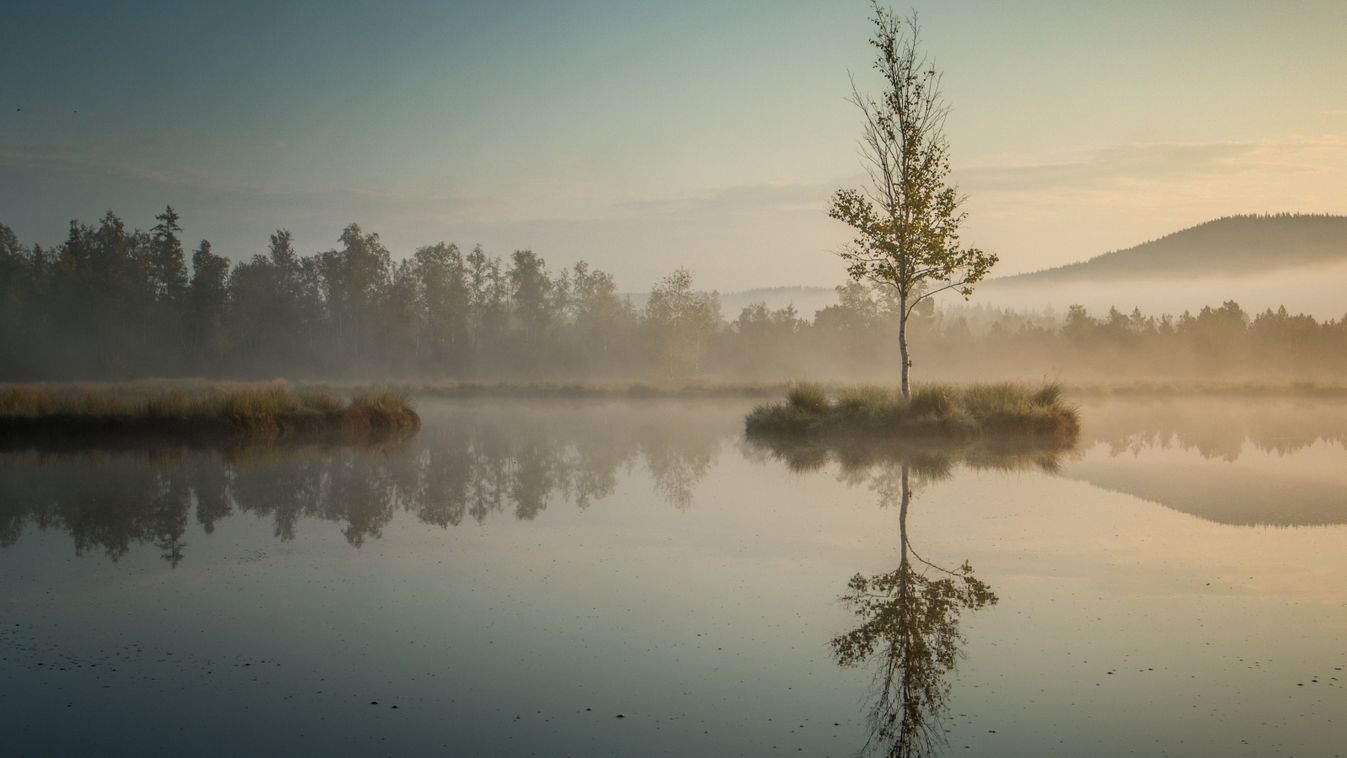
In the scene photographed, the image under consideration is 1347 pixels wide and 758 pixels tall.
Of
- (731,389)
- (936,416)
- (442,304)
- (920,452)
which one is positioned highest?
(442,304)

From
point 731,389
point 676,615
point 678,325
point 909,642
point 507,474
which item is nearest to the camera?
point 909,642

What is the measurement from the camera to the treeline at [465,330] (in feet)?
232

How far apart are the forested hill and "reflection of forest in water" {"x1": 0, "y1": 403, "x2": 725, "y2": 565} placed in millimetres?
166846

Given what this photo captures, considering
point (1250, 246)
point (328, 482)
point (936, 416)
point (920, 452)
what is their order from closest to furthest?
point (328, 482) < point (920, 452) < point (936, 416) < point (1250, 246)

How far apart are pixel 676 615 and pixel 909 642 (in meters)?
1.99

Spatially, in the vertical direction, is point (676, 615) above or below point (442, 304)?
below

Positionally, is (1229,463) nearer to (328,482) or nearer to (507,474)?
(507,474)

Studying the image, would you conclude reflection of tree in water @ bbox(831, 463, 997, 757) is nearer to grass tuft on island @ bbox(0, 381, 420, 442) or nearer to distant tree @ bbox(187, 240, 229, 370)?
grass tuft on island @ bbox(0, 381, 420, 442)

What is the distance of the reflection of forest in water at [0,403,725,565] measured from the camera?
1189 cm

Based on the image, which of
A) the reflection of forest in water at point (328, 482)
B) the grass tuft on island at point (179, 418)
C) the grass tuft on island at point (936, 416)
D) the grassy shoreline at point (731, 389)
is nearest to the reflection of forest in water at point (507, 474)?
the reflection of forest in water at point (328, 482)

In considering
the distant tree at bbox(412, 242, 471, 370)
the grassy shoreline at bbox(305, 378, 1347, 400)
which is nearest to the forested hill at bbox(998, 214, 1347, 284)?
the grassy shoreline at bbox(305, 378, 1347, 400)

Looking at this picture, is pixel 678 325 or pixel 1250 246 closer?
pixel 678 325

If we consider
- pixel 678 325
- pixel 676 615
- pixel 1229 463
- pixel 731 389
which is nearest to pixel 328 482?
pixel 676 615

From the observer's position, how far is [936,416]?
22.8 m
